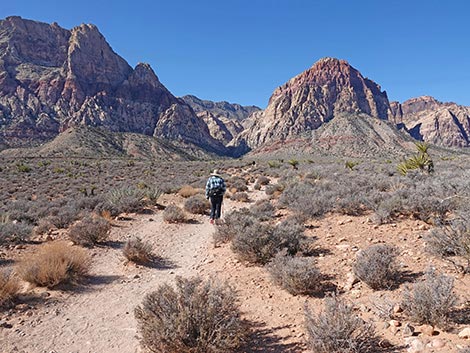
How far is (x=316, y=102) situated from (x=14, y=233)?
6498 inches

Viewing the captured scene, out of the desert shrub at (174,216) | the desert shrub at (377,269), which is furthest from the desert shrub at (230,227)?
the desert shrub at (377,269)

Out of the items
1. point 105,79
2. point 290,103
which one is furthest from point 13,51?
point 290,103

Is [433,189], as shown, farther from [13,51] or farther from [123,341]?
[13,51]

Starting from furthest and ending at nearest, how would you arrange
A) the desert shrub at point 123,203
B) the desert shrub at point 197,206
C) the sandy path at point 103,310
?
the desert shrub at point 197,206 → the desert shrub at point 123,203 → the sandy path at point 103,310

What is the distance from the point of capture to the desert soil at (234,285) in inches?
150

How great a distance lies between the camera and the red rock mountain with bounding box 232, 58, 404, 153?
490ft

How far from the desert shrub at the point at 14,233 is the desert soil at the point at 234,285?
654mm

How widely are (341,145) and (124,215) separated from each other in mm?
106239

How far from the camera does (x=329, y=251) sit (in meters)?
6.31

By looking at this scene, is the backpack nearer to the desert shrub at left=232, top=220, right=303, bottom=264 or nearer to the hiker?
the hiker

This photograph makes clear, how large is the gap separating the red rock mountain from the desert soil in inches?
5159

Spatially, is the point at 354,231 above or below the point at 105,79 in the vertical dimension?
below

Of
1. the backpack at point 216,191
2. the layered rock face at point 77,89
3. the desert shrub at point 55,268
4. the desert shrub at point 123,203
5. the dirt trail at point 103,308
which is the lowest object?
the dirt trail at point 103,308

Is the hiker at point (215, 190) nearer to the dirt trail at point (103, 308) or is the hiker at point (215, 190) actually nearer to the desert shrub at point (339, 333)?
the dirt trail at point (103, 308)
